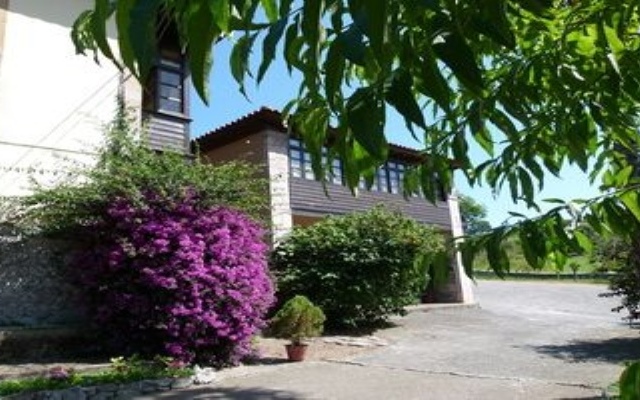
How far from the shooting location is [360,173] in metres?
1.31

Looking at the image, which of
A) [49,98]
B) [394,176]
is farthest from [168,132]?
[394,176]

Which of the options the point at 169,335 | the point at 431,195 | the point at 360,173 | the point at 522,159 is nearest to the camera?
the point at 360,173

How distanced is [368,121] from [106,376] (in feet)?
30.9

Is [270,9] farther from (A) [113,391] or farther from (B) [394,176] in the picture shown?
(B) [394,176]

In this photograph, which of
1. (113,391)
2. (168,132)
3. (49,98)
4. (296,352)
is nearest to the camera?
(113,391)

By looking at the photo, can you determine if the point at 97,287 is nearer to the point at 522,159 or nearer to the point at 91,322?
the point at 91,322

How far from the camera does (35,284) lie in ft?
40.5

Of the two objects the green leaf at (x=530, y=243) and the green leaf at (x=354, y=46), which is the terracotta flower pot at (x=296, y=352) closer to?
the green leaf at (x=530, y=243)

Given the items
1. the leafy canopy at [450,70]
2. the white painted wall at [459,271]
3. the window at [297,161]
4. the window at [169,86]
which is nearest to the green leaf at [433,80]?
the leafy canopy at [450,70]

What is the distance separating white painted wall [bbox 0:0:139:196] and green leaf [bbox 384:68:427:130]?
13.2 m

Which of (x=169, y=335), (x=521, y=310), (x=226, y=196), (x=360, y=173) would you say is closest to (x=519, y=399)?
(x=169, y=335)

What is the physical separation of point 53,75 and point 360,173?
46.6 ft

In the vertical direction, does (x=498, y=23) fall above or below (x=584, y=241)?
above

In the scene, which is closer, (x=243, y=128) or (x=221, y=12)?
(x=221, y=12)
